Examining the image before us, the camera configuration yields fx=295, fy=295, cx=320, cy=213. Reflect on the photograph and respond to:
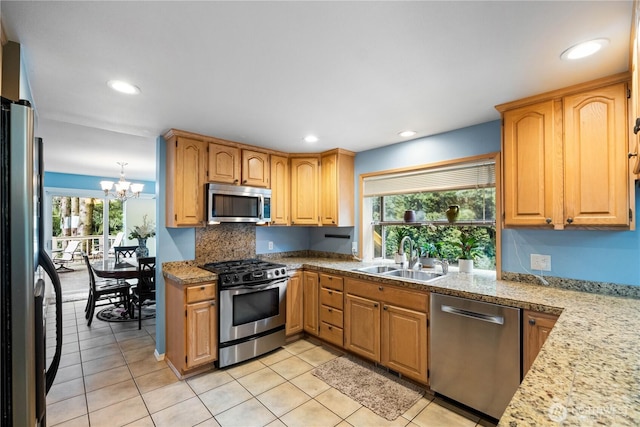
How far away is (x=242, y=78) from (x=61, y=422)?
2.76m

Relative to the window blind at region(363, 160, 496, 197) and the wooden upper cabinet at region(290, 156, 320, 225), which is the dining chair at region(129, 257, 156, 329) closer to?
the wooden upper cabinet at region(290, 156, 320, 225)

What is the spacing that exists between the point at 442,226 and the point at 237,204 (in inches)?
90.6

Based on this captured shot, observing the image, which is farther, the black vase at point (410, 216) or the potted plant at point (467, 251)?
the black vase at point (410, 216)

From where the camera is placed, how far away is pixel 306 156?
4.00 meters

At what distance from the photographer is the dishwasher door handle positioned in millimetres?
2064

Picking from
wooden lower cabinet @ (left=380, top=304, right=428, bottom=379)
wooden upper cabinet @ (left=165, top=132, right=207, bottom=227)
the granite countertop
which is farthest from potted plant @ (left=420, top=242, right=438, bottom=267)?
wooden upper cabinet @ (left=165, top=132, right=207, bottom=227)

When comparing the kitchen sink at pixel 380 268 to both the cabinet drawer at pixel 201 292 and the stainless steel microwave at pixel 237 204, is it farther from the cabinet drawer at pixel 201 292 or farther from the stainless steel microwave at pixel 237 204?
the cabinet drawer at pixel 201 292

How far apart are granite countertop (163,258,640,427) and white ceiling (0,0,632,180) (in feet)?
4.73

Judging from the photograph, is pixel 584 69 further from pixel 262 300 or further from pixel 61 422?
pixel 61 422

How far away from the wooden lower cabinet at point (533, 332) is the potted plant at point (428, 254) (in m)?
1.22

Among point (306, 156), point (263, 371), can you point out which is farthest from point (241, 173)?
point (263, 371)

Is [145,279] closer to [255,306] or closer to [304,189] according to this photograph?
[255,306]

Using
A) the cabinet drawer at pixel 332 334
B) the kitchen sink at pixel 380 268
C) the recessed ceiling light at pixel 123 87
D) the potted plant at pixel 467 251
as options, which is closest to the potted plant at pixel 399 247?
the kitchen sink at pixel 380 268

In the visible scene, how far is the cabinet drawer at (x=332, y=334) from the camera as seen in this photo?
10.5ft
